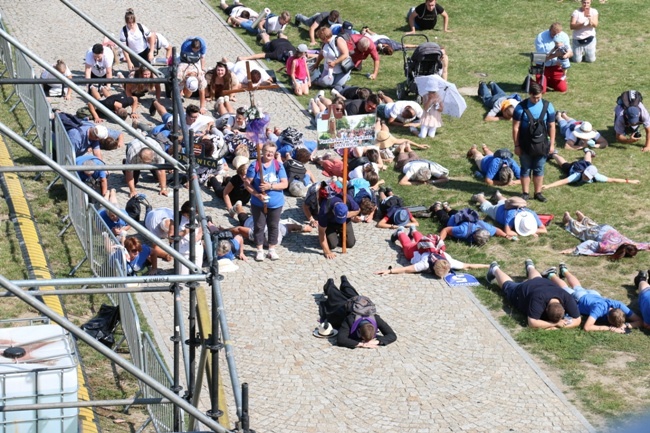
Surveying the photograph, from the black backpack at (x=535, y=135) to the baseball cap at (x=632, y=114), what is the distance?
294 centimetres

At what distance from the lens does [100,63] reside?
20234 mm

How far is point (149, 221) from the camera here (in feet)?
49.6

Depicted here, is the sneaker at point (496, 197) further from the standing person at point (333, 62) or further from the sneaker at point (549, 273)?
the standing person at point (333, 62)

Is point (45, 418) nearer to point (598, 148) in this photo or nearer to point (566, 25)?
point (598, 148)

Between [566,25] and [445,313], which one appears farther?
[566,25]

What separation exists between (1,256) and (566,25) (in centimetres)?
1528

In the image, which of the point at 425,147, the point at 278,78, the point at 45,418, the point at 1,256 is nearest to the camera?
the point at 45,418

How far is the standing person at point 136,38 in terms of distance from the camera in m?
21.2

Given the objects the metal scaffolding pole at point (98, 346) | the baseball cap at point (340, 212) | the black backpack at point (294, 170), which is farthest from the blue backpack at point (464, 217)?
the metal scaffolding pole at point (98, 346)

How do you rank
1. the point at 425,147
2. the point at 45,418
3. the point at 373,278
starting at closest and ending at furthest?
the point at 45,418 → the point at 373,278 → the point at 425,147

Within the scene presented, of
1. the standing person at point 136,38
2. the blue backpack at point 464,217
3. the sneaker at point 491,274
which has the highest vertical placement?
the standing person at point 136,38

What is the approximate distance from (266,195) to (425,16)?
10613 millimetres

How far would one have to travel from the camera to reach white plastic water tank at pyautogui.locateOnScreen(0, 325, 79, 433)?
9.47 metres

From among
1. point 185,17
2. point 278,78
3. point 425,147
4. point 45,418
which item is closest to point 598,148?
point 425,147
